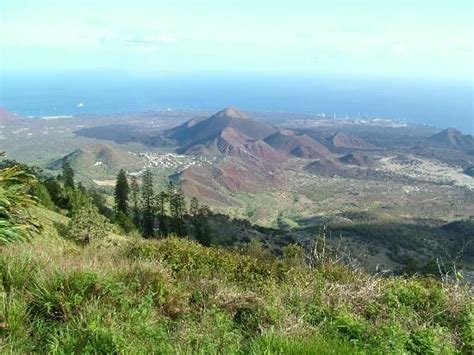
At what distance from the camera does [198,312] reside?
600cm

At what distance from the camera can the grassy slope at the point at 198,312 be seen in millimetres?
4754

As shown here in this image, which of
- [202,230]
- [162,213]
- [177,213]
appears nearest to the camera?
[202,230]

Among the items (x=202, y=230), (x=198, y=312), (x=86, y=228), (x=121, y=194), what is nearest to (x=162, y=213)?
(x=121, y=194)

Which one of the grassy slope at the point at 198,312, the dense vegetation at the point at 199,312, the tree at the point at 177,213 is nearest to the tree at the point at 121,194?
the tree at the point at 177,213

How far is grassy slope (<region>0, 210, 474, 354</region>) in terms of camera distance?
475 cm

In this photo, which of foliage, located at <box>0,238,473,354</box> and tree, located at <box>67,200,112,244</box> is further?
tree, located at <box>67,200,112,244</box>

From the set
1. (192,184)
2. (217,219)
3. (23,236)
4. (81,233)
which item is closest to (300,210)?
(192,184)

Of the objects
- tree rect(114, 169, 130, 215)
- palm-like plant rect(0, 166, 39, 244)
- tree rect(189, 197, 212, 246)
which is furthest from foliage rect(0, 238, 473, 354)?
tree rect(114, 169, 130, 215)

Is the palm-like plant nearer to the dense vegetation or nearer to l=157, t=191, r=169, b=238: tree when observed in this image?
the dense vegetation

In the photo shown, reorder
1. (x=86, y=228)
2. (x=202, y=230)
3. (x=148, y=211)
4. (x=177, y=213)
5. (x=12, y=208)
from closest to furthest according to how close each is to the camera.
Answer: (x=12, y=208)
(x=86, y=228)
(x=202, y=230)
(x=148, y=211)
(x=177, y=213)

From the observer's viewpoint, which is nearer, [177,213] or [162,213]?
[177,213]

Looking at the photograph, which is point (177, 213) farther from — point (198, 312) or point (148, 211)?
point (198, 312)

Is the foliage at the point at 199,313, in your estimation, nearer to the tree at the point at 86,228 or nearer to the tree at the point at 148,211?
the tree at the point at 86,228

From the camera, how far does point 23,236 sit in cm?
738
